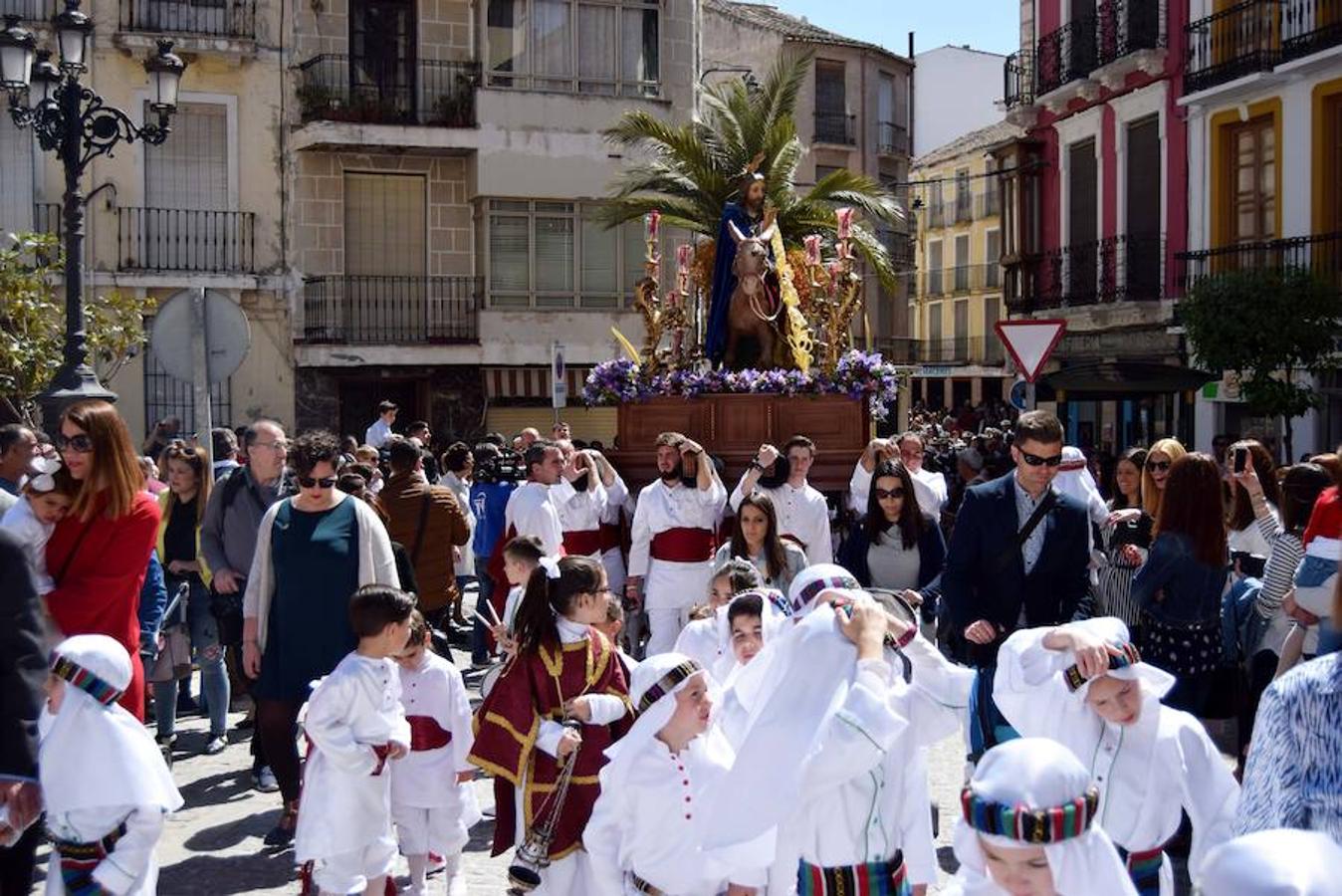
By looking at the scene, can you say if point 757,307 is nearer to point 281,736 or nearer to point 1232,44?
point 281,736

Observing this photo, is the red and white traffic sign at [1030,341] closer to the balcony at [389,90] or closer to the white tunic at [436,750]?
the white tunic at [436,750]

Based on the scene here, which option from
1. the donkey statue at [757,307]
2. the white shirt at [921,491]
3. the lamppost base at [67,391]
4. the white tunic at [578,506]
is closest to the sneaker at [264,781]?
the white tunic at [578,506]

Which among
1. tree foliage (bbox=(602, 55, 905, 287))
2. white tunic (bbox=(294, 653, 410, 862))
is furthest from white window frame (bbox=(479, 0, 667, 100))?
white tunic (bbox=(294, 653, 410, 862))

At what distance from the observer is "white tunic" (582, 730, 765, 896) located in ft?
17.7

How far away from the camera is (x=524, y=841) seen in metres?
5.85

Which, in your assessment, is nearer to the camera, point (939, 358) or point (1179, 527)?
point (1179, 527)

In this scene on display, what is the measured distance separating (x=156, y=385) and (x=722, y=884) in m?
22.1

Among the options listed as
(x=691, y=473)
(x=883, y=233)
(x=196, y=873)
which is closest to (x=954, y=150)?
(x=883, y=233)

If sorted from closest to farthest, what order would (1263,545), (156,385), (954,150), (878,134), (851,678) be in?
(851,678), (1263,545), (156,385), (878,134), (954,150)

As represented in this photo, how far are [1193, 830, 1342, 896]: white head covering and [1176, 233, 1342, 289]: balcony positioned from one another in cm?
1961

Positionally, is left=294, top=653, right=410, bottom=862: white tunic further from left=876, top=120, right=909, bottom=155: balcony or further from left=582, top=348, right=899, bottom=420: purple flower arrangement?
left=876, top=120, right=909, bottom=155: balcony

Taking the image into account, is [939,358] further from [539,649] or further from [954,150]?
[539,649]

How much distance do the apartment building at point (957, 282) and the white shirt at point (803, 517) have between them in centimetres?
3982

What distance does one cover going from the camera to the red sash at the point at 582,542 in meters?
11.7
